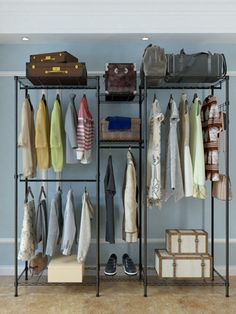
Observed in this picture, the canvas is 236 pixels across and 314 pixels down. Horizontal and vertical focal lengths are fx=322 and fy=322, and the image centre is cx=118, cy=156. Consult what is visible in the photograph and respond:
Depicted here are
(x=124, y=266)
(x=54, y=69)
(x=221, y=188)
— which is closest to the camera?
(x=54, y=69)

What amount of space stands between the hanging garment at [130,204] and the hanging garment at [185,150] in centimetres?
46

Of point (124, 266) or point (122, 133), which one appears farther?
point (124, 266)

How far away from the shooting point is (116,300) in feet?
9.18

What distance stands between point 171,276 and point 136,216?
0.63 meters

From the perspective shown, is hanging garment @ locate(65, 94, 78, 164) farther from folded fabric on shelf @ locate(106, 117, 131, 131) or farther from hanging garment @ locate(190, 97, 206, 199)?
hanging garment @ locate(190, 97, 206, 199)

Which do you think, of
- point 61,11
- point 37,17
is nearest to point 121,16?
point 61,11

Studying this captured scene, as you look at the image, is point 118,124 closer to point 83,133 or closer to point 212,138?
point 83,133

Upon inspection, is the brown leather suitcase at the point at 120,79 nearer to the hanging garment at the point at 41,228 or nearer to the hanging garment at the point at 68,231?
the hanging garment at the point at 68,231

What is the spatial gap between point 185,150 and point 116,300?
1.45 metres

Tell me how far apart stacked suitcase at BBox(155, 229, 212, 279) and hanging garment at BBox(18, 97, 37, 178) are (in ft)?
4.75

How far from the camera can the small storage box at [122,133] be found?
2.97 meters

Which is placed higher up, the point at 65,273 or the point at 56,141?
the point at 56,141

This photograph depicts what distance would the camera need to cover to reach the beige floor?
263 cm

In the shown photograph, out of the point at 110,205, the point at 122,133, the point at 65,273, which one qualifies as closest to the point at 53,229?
the point at 65,273
